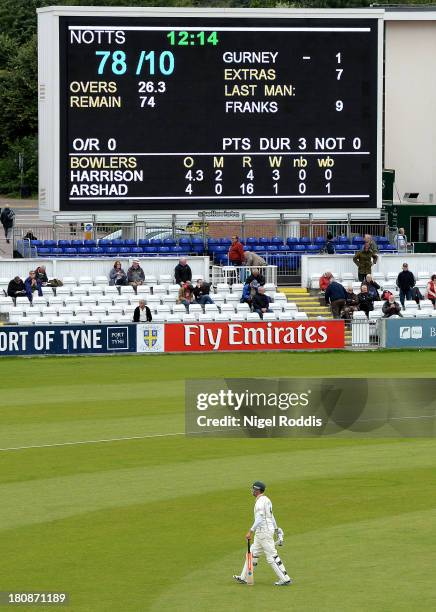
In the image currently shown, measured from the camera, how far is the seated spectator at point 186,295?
124 ft

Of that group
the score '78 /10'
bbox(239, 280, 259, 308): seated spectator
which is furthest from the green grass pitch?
the score '78 /10'

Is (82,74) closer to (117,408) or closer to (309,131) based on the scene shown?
(309,131)

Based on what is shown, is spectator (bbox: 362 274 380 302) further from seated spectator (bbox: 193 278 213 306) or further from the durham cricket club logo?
the durham cricket club logo

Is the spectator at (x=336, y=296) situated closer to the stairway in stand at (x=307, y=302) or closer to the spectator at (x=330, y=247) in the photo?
the stairway in stand at (x=307, y=302)

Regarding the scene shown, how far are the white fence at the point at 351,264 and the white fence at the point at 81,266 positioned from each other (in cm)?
287

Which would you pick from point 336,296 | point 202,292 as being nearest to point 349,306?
point 336,296

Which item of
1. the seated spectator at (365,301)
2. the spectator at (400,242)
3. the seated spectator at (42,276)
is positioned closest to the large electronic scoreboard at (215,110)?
the seated spectator at (42,276)

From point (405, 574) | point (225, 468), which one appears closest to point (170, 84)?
point (225, 468)

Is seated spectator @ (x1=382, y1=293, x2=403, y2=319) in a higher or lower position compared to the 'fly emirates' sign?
higher

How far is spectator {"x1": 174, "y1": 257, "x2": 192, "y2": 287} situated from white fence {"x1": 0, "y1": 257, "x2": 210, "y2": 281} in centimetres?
101

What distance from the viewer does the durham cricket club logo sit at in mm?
35781

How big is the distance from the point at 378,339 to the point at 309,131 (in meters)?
5.69

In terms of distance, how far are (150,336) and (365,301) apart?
5.68 meters

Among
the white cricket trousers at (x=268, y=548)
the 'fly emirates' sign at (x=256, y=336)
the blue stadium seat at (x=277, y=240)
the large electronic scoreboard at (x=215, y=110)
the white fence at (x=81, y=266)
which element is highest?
the large electronic scoreboard at (x=215, y=110)
